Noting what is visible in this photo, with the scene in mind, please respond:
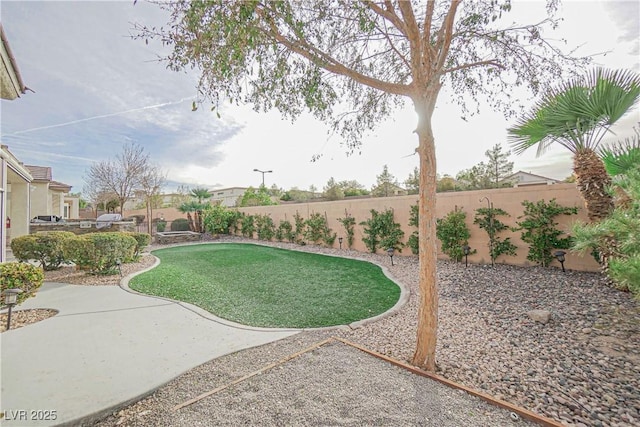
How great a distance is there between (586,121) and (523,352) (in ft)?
14.9

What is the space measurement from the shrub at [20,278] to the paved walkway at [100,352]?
1.92 feet

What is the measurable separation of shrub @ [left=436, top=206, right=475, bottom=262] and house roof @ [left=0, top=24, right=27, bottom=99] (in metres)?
9.49

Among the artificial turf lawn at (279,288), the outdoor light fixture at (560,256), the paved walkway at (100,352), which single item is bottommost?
the artificial turf lawn at (279,288)

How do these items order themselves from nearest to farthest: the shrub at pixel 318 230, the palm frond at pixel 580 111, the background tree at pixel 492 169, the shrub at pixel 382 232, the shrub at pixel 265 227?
the palm frond at pixel 580 111, the shrub at pixel 382 232, the shrub at pixel 318 230, the shrub at pixel 265 227, the background tree at pixel 492 169

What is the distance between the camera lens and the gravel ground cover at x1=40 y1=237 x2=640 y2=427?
240 centimetres

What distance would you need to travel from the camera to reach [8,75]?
4.58 meters

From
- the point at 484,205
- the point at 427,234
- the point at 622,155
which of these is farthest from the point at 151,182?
the point at 622,155

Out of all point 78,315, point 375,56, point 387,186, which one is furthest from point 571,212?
point 387,186

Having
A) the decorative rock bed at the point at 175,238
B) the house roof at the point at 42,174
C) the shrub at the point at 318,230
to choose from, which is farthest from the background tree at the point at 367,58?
the house roof at the point at 42,174

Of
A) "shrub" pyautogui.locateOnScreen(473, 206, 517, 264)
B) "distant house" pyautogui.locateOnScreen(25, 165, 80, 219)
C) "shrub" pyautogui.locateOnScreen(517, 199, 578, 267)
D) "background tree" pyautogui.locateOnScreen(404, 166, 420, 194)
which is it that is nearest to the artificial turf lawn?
"shrub" pyautogui.locateOnScreen(473, 206, 517, 264)

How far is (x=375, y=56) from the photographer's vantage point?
14.6ft

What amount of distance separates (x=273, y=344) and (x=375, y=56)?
4.53 metres

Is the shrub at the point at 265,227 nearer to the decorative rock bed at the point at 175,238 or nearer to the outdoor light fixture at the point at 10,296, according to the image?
the decorative rock bed at the point at 175,238

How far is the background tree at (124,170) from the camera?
62.2ft
